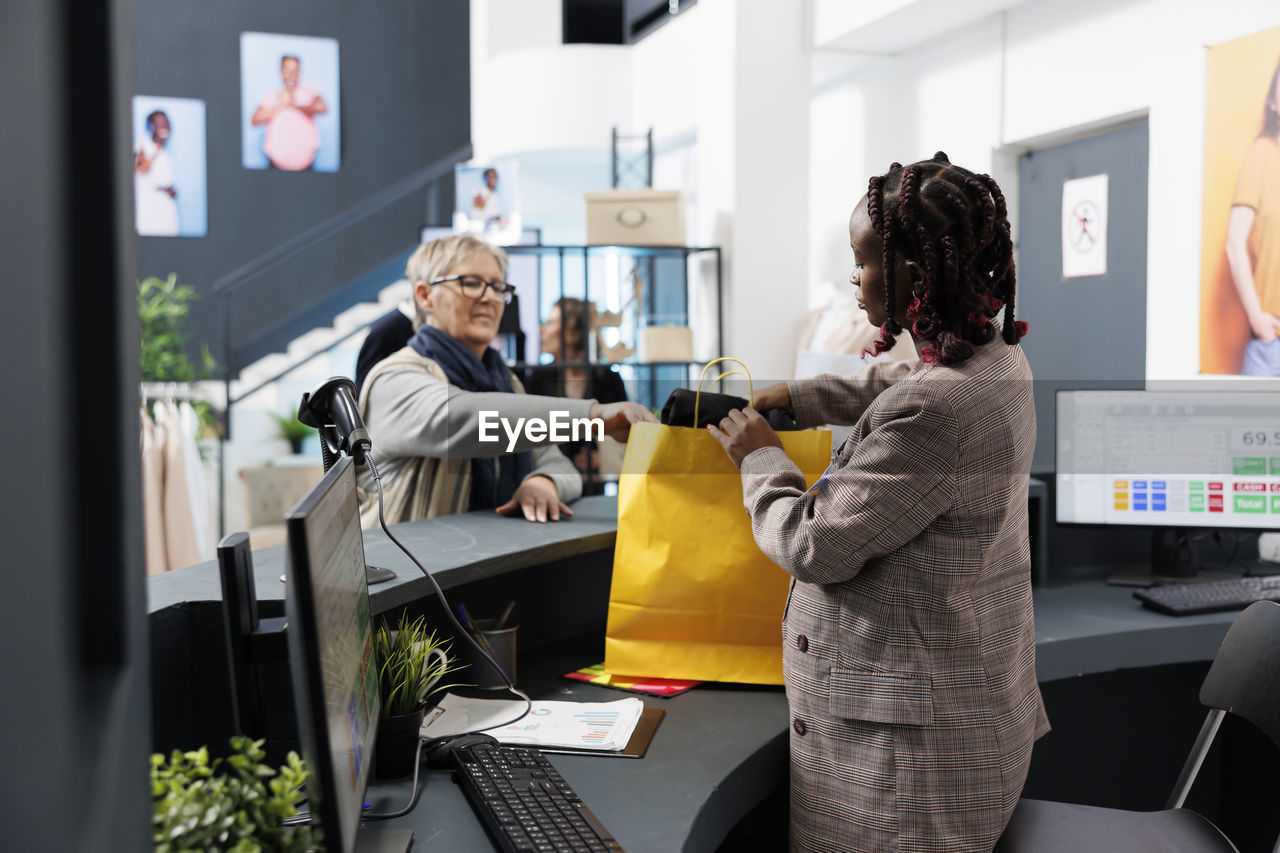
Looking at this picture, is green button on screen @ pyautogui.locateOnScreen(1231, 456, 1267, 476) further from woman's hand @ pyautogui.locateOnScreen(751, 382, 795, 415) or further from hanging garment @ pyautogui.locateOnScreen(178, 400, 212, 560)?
hanging garment @ pyautogui.locateOnScreen(178, 400, 212, 560)

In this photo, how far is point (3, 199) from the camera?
484mm

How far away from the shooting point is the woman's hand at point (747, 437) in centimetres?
147

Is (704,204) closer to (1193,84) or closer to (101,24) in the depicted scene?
(1193,84)

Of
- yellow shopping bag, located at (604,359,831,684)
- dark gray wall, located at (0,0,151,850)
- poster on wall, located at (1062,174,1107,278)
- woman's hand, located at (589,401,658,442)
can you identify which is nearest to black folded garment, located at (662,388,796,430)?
yellow shopping bag, located at (604,359,831,684)

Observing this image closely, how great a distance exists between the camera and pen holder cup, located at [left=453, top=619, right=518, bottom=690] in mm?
1582

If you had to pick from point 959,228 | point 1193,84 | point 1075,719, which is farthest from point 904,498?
point 1193,84

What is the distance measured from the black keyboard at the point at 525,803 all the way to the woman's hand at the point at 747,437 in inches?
19.8

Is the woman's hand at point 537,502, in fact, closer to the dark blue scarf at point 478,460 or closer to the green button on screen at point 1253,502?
the dark blue scarf at point 478,460

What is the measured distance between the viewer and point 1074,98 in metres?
Answer: 3.81

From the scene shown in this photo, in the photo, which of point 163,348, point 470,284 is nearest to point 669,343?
point 470,284

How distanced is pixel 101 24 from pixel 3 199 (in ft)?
0.51

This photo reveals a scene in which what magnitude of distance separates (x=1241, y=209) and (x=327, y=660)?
3.41 metres

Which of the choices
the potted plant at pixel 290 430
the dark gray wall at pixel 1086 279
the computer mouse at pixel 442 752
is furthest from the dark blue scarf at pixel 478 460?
the potted plant at pixel 290 430

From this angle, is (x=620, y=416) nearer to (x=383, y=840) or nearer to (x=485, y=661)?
(x=485, y=661)
